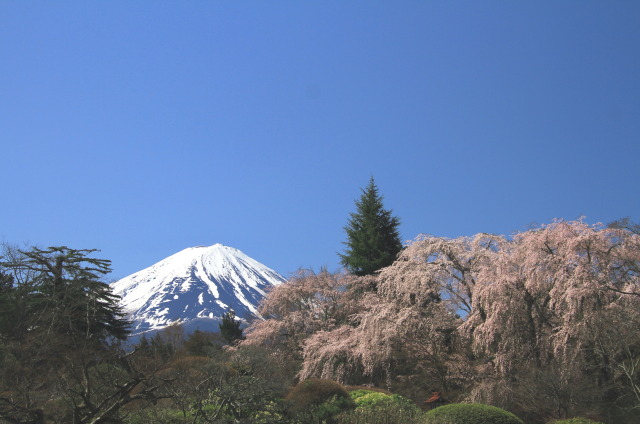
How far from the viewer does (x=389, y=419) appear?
35.3ft

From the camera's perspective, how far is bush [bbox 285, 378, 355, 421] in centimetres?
1385

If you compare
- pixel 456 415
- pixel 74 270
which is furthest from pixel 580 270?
pixel 74 270

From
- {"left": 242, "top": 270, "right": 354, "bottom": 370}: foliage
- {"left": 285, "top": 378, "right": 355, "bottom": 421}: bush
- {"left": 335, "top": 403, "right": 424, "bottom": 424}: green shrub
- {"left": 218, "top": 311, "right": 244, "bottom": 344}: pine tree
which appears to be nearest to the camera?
{"left": 335, "top": 403, "right": 424, "bottom": 424}: green shrub

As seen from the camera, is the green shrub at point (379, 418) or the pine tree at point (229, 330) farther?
the pine tree at point (229, 330)

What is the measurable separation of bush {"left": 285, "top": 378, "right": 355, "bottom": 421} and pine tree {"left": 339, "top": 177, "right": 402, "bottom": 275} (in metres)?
15.4

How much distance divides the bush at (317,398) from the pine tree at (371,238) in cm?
1544

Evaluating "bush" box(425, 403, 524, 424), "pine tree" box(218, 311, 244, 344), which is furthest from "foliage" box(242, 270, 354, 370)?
"pine tree" box(218, 311, 244, 344)

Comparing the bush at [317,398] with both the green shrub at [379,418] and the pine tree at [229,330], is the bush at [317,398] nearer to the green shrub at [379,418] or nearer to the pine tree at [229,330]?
the green shrub at [379,418]

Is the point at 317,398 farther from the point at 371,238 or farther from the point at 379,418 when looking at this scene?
the point at 371,238

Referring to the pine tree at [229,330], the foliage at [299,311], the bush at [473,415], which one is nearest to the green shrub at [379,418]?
the bush at [473,415]

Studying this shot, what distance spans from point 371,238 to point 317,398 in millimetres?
17331

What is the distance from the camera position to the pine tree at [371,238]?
31.0 m

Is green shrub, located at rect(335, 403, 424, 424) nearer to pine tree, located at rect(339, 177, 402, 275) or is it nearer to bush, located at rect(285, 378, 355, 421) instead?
bush, located at rect(285, 378, 355, 421)

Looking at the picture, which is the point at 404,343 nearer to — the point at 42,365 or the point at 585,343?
the point at 585,343
